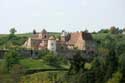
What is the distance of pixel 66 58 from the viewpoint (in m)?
92.6

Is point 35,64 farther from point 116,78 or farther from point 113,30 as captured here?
point 113,30

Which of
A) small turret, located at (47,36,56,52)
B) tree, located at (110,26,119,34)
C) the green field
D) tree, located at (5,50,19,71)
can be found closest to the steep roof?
small turret, located at (47,36,56,52)

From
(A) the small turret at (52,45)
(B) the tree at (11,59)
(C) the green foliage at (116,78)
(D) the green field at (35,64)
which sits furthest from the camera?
(A) the small turret at (52,45)

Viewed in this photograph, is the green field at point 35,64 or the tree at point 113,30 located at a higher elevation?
the tree at point 113,30

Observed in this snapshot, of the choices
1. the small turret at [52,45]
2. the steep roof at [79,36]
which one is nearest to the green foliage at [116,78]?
the small turret at [52,45]

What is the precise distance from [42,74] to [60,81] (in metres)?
3.62

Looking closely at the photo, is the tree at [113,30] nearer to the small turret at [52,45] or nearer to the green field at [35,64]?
the small turret at [52,45]

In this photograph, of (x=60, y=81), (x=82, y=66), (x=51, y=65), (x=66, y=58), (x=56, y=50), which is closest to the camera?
(x=60, y=81)

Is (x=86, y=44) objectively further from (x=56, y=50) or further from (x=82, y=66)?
(x=82, y=66)

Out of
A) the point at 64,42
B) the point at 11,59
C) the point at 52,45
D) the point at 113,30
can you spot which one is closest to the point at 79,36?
the point at 64,42

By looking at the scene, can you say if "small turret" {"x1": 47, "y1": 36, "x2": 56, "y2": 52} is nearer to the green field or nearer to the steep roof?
the steep roof

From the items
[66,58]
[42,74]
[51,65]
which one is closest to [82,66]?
[42,74]

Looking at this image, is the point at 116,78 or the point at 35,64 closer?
the point at 116,78

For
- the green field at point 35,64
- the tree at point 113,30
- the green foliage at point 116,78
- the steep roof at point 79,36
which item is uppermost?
the tree at point 113,30
